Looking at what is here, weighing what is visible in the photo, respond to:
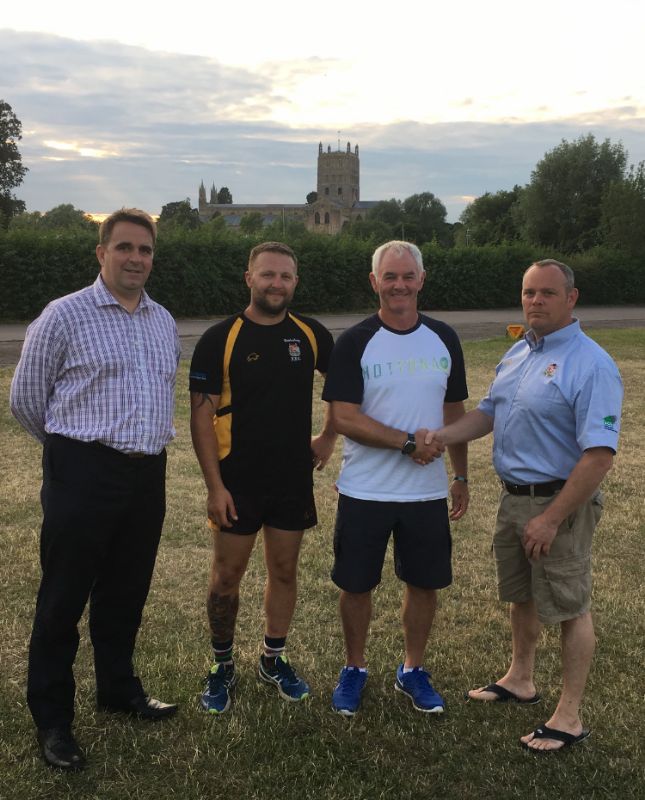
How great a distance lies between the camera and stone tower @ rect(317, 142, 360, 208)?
169 meters

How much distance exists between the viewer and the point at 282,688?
347 centimetres

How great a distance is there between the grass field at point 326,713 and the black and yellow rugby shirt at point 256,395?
1069 millimetres

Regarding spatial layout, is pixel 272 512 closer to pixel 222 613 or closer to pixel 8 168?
pixel 222 613

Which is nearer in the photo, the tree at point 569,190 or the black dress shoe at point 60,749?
the black dress shoe at point 60,749

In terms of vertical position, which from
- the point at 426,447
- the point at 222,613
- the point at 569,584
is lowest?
the point at 222,613

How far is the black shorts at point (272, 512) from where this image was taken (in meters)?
3.23

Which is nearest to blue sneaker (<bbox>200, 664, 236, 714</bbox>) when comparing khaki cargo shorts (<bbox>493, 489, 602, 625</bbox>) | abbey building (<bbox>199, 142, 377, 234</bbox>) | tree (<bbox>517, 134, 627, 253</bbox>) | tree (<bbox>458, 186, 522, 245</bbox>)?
khaki cargo shorts (<bbox>493, 489, 602, 625</bbox>)

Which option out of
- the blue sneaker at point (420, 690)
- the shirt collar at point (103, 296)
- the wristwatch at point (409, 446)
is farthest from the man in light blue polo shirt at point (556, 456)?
the shirt collar at point (103, 296)

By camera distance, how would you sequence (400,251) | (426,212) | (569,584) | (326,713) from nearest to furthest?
1. (569,584)
2. (400,251)
3. (326,713)
4. (426,212)

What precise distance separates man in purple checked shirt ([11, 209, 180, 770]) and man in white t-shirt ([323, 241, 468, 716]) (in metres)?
0.79

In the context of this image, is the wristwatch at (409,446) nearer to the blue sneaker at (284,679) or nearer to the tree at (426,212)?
the blue sneaker at (284,679)

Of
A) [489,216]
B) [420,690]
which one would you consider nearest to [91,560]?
[420,690]

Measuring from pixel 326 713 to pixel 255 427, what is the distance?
1337 mm

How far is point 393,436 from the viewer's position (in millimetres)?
3133
